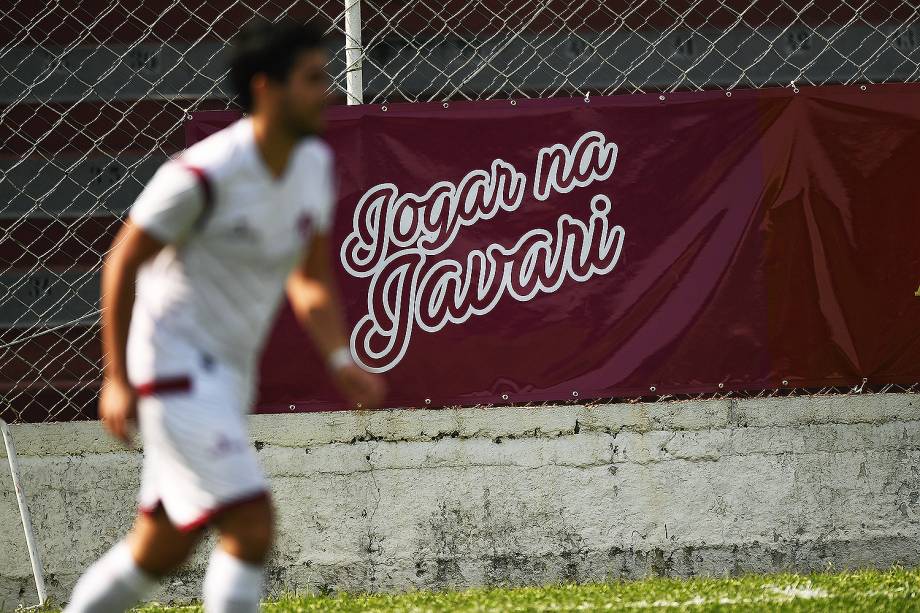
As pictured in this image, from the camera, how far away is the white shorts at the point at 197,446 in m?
2.94

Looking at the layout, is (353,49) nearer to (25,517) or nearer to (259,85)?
(25,517)

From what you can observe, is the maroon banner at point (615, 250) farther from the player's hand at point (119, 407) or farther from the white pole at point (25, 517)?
the player's hand at point (119, 407)

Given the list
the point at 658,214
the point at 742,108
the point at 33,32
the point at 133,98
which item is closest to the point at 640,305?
the point at 658,214

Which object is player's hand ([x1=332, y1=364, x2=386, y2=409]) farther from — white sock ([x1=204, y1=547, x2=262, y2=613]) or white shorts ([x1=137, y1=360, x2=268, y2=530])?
white sock ([x1=204, y1=547, x2=262, y2=613])

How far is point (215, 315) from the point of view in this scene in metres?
3.07

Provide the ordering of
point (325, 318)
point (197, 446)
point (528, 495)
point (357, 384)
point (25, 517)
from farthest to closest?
point (528, 495)
point (25, 517)
point (325, 318)
point (357, 384)
point (197, 446)

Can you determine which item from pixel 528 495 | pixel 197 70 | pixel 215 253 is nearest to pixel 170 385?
pixel 215 253

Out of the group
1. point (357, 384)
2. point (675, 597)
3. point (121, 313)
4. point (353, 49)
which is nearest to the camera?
point (121, 313)

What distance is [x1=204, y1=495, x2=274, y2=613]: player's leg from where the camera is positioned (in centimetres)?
296

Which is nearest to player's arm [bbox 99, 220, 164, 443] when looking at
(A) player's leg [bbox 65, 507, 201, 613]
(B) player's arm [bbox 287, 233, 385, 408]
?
(A) player's leg [bbox 65, 507, 201, 613]

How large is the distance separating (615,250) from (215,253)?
2.89 metres

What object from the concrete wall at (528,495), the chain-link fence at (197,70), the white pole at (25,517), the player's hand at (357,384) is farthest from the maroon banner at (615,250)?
the player's hand at (357,384)

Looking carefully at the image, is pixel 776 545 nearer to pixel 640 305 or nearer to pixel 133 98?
pixel 640 305

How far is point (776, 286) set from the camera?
5707mm
